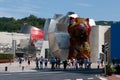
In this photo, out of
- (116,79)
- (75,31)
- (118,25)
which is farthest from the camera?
(75,31)

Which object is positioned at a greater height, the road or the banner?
the banner

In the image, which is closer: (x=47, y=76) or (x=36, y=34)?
(x=47, y=76)

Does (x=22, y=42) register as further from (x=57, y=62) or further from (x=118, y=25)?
(x=118, y=25)

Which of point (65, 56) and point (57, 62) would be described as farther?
point (65, 56)

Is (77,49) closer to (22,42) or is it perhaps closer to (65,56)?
(65,56)

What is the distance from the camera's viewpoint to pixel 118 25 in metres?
48.1

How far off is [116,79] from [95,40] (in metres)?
53.8

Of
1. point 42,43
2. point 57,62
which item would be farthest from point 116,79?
point 42,43

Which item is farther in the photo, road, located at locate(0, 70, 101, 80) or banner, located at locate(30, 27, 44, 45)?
banner, located at locate(30, 27, 44, 45)

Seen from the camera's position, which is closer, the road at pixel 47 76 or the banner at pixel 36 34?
the road at pixel 47 76

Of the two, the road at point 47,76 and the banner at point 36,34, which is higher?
the banner at point 36,34

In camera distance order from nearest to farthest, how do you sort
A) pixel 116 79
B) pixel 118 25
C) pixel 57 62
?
pixel 116 79
pixel 118 25
pixel 57 62

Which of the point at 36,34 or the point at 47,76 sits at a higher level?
the point at 36,34

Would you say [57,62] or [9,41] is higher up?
[9,41]
